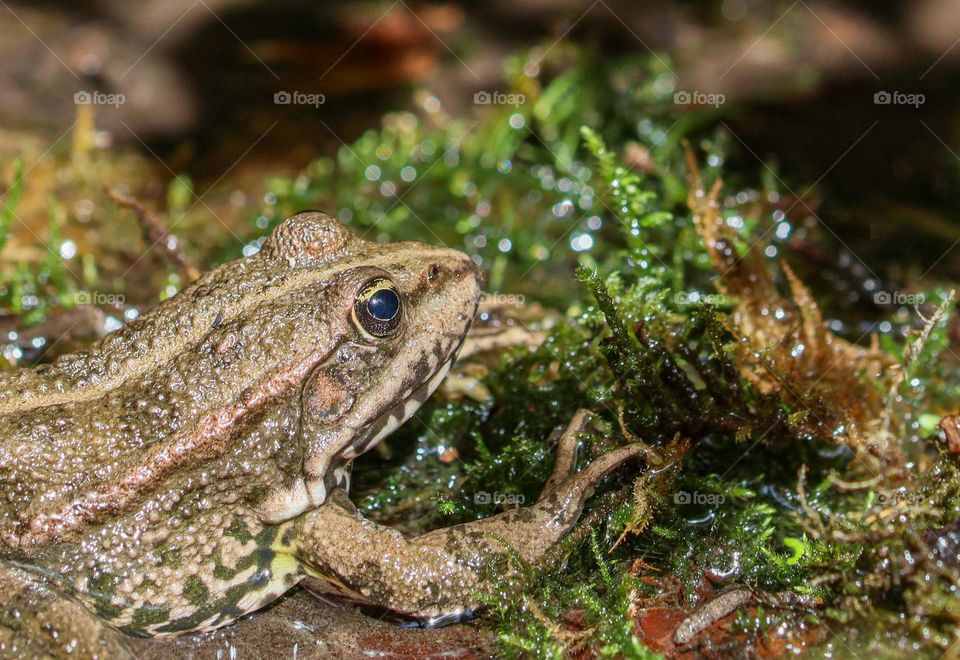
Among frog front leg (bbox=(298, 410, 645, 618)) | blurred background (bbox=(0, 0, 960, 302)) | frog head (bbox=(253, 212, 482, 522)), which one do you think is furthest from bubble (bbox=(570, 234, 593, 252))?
frog front leg (bbox=(298, 410, 645, 618))

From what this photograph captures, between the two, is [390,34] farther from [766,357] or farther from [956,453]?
[956,453]

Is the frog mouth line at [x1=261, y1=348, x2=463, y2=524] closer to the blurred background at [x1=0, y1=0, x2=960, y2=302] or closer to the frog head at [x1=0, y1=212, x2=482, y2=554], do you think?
the frog head at [x1=0, y1=212, x2=482, y2=554]

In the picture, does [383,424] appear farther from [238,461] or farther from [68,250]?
[68,250]

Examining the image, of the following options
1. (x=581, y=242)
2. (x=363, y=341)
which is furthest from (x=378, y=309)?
(x=581, y=242)

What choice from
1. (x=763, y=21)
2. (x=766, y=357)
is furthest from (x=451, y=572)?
(x=763, y=21)

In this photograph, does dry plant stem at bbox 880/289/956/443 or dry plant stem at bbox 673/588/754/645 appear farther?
dry plant stem at bbox 880/289/956/443
